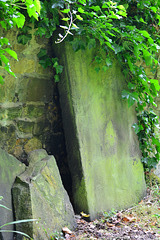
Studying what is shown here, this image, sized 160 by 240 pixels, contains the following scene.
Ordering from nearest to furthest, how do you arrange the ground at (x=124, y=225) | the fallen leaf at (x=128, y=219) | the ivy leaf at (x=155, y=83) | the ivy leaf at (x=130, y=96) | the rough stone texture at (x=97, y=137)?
the ground at (x=124, y=225) < the fallen leaf at (x=128, y=219) < the rough stone texture at (x=97, y=137) < the ivy leaf at (x=130, y=96) < the ivy leaf at (x=155, y=83)

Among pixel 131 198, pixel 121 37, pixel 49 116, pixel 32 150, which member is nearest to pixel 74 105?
pixel 49 116

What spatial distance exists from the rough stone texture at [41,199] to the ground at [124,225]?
0.37 feet

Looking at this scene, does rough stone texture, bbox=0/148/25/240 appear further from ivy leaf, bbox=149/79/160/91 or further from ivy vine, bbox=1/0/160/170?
ivy leaf, bbox=149/79/160/91

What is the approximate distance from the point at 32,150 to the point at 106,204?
83 centimetres

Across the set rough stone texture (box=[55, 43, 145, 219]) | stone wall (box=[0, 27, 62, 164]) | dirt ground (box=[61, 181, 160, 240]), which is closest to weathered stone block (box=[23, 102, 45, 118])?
stone wall (box=[0, 27, 62, 164])

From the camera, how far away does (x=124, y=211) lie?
8.68 ft

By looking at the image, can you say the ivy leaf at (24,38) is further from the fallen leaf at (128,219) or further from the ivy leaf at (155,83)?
the fallen leaf at (128,219)

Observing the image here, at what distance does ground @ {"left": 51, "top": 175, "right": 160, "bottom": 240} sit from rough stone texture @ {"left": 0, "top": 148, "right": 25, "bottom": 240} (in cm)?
36

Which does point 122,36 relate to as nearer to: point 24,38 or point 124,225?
point 24,38

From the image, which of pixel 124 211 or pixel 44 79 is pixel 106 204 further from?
pixel 44 79

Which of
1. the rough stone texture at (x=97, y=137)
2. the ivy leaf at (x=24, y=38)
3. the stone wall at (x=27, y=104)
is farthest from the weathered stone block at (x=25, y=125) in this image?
the ivy leaf at (x=24, y=38)


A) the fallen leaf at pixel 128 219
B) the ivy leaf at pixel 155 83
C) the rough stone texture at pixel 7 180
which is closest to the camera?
the rough stone texture at pixel 7 180

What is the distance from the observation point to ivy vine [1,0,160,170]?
8.03 ft

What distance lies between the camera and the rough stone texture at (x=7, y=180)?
1845mm
